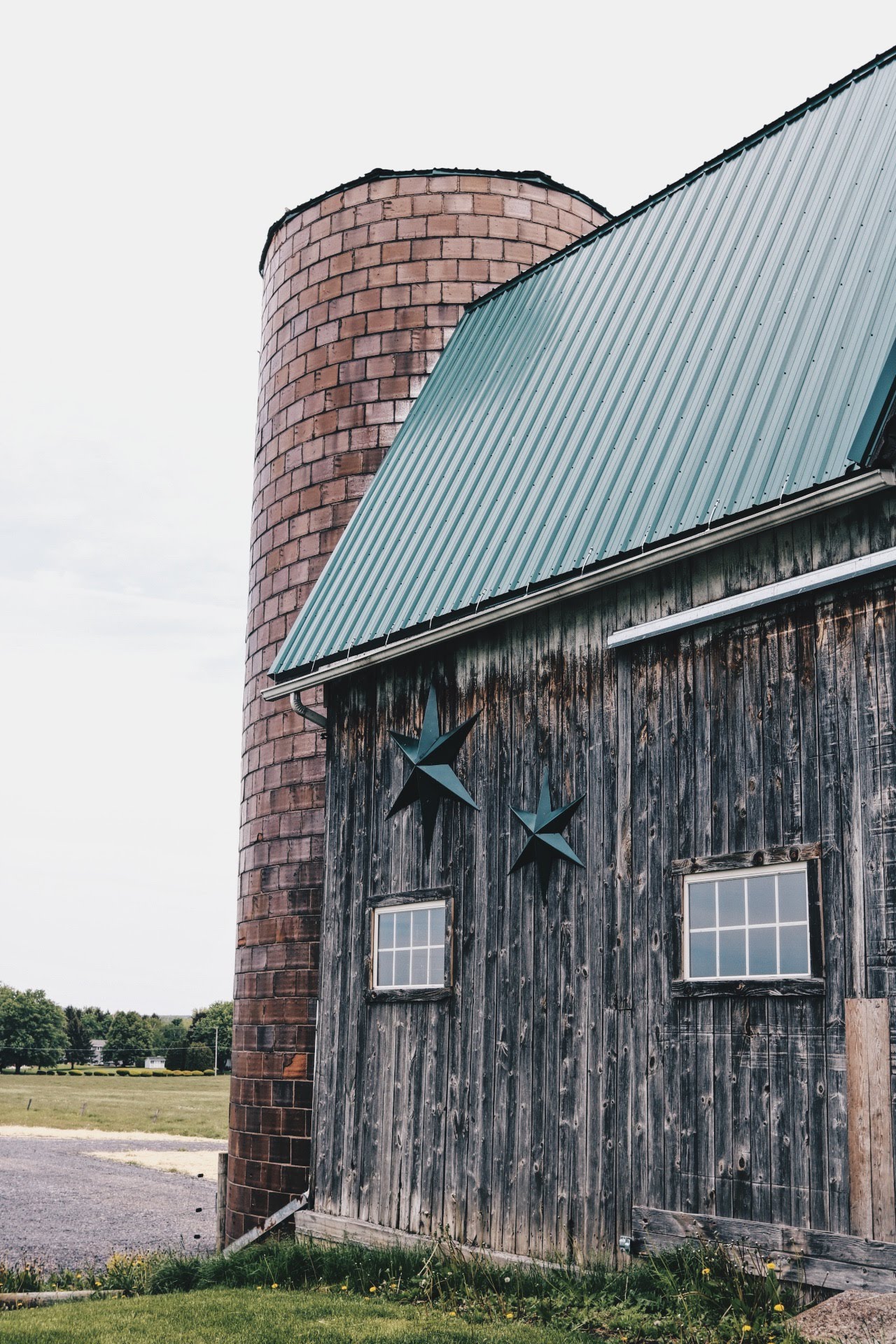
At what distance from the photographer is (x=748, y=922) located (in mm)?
7805

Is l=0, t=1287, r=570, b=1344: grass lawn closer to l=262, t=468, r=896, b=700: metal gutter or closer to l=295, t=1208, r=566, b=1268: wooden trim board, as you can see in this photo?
l=295, t=1208, r=566, b=1268: wooden trim board

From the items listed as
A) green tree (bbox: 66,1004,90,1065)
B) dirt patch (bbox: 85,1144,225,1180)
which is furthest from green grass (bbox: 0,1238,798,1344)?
green tree (bbox: 66,1004,90,1065)

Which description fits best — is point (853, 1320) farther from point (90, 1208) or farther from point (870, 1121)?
point (90, 1208)

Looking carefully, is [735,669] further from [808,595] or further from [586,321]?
[586,321]

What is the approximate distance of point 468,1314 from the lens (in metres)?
Answer: 7.87

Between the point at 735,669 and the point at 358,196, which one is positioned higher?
the point at 358,196

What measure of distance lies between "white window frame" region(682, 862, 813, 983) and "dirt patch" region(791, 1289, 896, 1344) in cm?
165

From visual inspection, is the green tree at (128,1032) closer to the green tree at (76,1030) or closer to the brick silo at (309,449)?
the green tree at (76,1030)

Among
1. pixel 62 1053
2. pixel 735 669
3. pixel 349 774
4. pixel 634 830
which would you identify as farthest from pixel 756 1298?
pixel 62 1053

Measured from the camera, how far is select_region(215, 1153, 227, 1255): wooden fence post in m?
14.5

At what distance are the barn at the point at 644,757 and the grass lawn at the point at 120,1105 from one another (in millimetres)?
29635

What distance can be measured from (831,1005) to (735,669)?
213 centimetres

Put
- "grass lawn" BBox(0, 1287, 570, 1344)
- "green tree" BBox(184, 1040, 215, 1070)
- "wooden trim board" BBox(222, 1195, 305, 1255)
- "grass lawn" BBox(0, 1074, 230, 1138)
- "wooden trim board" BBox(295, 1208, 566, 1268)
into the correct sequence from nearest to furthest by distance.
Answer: "grass lawn" BBox(0, 1287, 570, 1344), "wooden trim board" BBox(295, 1208, 566, 1268), "wooden trim board" BBox(222, 1195, 305, 1255), "grass lawn" BBox(0, 1074, 230, 1138), "green tree" BBox(184, 1040, 215, 1070)

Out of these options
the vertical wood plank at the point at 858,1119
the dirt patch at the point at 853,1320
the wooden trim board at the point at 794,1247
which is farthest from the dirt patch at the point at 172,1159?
the dirt patch at the point at 853,1320
